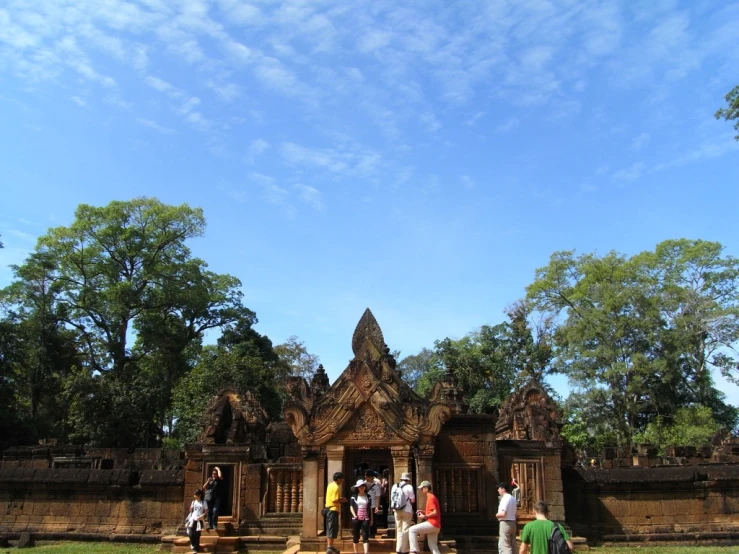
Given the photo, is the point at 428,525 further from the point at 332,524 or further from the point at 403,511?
the point at 332,524

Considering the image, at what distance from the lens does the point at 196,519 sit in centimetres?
1088

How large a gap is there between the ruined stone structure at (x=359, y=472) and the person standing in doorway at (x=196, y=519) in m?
0.80

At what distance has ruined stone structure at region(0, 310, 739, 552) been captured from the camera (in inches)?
430

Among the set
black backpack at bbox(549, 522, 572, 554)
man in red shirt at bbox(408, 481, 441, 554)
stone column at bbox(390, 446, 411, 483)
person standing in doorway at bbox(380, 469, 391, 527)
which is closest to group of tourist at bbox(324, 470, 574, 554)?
man in red shirt at bbox(408, 481, 441, 554)

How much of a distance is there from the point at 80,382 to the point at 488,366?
25.7m

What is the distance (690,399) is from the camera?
116 ft

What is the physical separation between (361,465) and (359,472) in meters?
0.19

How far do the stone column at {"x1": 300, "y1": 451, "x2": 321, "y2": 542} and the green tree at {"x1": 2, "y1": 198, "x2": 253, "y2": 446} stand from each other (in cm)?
2807

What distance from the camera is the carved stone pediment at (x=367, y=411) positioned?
10789 millimetres

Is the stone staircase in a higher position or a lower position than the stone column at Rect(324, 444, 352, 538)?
lower

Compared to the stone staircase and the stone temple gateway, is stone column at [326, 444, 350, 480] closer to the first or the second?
the stone temple gateway

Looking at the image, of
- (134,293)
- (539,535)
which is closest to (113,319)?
(134,293)

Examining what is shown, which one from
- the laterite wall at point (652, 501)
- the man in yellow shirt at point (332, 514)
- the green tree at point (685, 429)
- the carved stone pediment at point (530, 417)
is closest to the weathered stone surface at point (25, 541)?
the man in yellow shirt at point (332, 514)

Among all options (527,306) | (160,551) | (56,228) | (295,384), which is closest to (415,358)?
(527,306)
